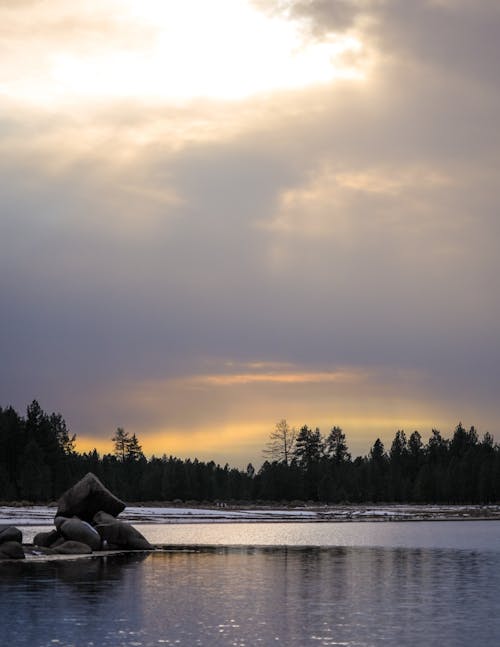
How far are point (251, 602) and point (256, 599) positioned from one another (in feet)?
2.86

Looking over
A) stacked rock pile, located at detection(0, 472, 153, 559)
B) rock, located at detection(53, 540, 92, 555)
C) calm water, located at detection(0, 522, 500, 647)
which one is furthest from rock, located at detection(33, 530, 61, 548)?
calm water, located at detection(0, 522, 500, 647)

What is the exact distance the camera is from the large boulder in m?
58.5

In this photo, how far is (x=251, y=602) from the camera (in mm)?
32562

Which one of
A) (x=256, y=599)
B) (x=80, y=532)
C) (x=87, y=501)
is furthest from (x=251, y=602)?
(x=87, y=501)

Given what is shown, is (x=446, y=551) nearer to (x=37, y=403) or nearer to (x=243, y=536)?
(x=243, y=536)

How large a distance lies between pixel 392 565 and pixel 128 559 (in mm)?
13280

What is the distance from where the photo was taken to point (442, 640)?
24.7 m

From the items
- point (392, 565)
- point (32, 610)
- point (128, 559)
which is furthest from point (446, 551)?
point (32, 610)

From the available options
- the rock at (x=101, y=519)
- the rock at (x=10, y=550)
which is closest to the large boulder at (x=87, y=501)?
the rock at (x=101, y=519)

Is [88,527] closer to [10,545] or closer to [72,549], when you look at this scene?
[72,549]

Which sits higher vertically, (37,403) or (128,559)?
(37,403)

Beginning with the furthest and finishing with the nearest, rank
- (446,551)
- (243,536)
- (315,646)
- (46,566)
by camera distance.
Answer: (243,536)
(446,551)
(46,566)
(315,646)

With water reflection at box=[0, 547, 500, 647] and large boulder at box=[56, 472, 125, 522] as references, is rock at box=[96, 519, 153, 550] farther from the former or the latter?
water reflection at box=[0, 547, 500, 647]

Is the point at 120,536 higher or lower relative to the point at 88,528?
lower
